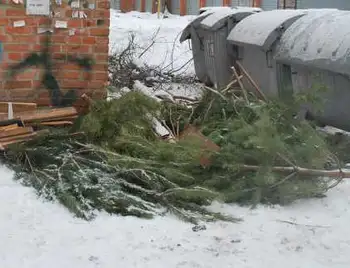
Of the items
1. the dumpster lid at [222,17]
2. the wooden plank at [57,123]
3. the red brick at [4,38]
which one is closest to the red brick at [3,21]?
the red brick at [4,38]

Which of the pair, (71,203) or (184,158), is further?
(184,158)

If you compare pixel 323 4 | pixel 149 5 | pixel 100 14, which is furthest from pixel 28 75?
pixel 149 5

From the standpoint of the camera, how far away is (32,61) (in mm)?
5879

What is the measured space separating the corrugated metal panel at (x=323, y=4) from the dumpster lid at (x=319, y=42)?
545 inches

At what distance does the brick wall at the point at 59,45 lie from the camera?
227 inches

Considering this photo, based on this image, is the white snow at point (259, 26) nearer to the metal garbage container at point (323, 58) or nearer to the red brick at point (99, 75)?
the metal garbage container at point (323, 58)

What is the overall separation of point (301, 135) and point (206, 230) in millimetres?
1310

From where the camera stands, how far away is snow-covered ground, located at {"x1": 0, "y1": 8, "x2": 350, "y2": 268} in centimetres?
356

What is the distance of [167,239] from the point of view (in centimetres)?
385

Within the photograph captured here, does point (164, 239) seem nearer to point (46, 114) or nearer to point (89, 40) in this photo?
point (46, 114)

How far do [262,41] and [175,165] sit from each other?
11.1 ft

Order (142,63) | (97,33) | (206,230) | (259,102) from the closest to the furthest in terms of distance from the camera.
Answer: (206,230) < (259,102) < (97,33) < (142,63)

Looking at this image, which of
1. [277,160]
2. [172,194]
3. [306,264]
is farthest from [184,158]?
[306,264]

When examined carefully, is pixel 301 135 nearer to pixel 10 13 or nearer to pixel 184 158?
pixel 184 158
